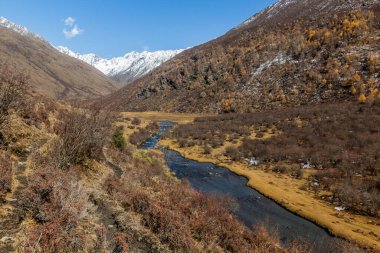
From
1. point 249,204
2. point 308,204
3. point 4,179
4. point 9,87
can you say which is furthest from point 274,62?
point 4,179

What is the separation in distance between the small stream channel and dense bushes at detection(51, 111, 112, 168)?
10.2 m

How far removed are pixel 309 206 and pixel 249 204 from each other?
4.49 m

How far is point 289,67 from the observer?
315 feet

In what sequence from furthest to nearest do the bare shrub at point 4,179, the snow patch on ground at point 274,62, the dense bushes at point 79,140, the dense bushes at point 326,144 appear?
1. the snow patch on ground at point 274,62
2. the dense bushes at point 326,144
3. the dense bushes at point 79,140
4. the bare shrub at point 4,179

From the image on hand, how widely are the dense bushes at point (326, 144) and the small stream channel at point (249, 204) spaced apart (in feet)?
15.9

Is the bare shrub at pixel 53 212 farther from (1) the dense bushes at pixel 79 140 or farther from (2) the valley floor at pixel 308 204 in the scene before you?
(2) the valley floor at pixel 308 204

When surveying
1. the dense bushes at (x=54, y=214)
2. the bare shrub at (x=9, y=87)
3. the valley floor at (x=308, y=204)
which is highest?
the bare shrub at (x=9, y=87)

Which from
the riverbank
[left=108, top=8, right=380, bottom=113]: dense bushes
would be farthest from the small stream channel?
[left=108, top=8, right=380, bottom=113]: dense bushes

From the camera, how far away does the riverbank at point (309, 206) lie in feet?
58.9

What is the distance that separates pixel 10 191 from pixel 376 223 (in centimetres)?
2079

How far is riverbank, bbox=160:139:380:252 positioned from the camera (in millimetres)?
17938

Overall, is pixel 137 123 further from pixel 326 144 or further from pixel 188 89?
pixel 188 89

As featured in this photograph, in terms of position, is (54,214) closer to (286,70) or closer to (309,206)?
(309,206)

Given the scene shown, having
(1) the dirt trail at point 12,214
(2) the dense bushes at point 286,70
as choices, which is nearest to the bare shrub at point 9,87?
(1) the dirt trail at point 12,214
